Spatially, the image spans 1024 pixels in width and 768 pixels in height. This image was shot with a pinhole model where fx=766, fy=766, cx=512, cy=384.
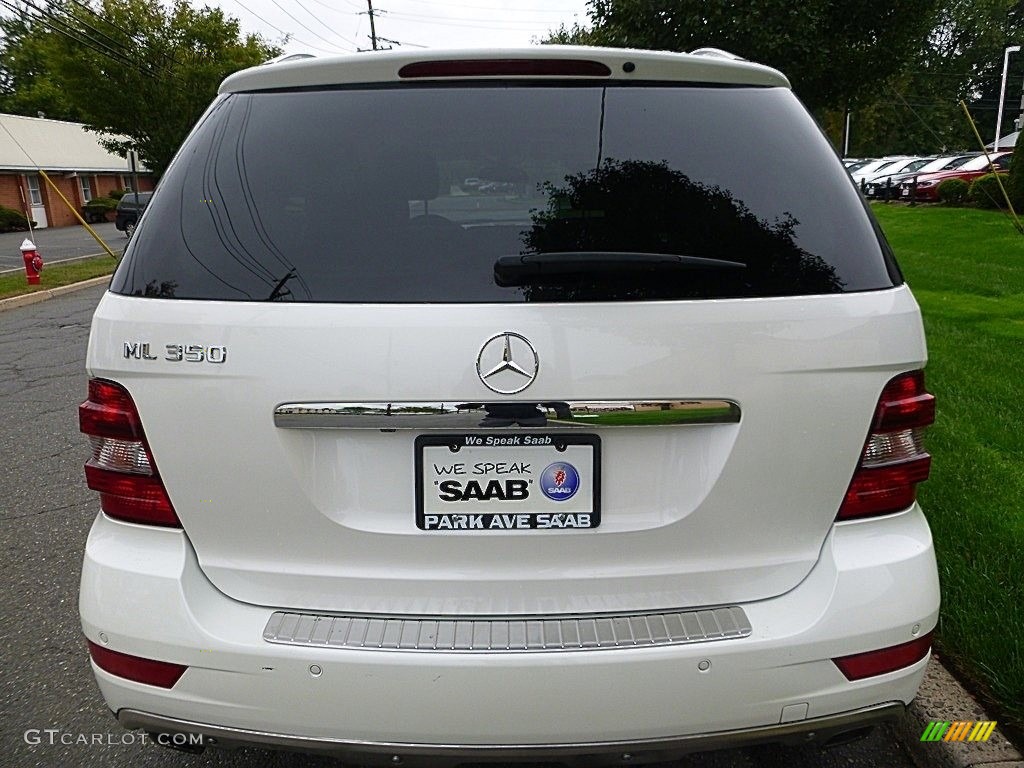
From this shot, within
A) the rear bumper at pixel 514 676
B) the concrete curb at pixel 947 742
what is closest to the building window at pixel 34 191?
the rear bumper at pixel 514 676

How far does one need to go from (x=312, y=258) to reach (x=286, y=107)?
459mm

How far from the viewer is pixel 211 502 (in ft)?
5.22

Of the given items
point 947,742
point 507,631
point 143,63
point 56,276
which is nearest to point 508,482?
point 507,631

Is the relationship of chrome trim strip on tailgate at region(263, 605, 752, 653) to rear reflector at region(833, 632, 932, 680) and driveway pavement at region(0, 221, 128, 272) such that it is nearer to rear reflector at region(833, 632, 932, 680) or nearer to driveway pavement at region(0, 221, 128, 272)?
rear reflector at region(833, 632, 932, 680)

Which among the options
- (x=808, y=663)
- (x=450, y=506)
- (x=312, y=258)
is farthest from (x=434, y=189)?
(x=808, y=663)

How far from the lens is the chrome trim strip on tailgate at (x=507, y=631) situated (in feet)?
5.02

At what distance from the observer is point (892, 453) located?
165 centimetres

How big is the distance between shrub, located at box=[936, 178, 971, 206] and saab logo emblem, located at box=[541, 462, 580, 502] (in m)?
21.1

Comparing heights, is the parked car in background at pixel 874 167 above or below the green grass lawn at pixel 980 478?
above

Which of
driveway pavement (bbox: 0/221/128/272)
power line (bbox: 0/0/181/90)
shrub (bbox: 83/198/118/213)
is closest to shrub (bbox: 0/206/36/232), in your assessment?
driveway pavement (bbox: 0/221/128/272)

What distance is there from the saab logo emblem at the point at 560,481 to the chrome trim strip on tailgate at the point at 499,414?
92 mm

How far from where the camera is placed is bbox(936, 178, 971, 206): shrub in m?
19.2

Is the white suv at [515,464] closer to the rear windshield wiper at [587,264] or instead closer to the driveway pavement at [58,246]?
the rear windshield wiper at [587,264]

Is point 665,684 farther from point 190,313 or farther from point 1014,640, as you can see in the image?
point 1014,640
